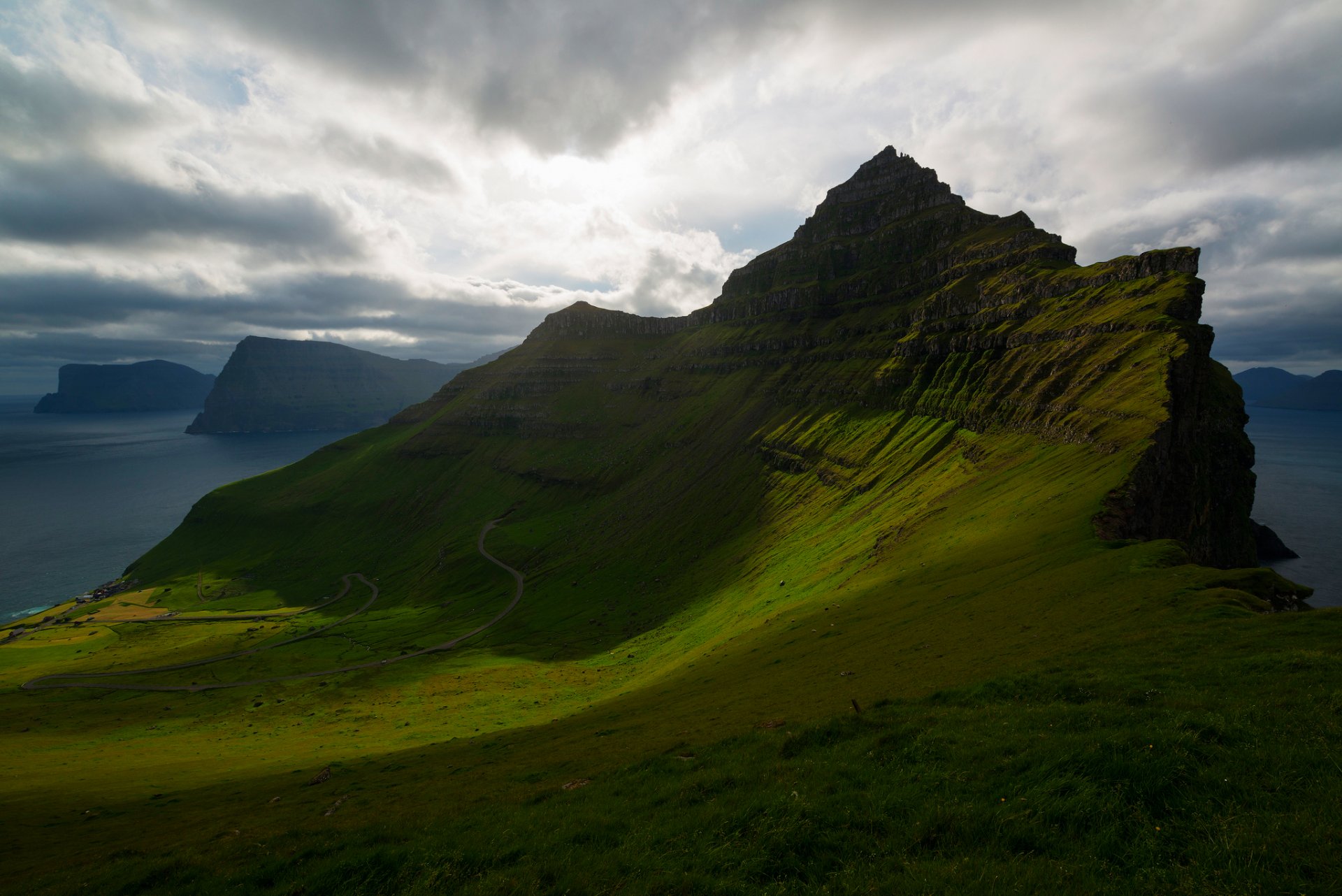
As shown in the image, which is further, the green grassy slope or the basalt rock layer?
the basalt rock layer

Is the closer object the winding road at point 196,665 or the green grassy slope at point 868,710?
the green grassy slope at point 868,710

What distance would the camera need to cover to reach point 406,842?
23.6 metres

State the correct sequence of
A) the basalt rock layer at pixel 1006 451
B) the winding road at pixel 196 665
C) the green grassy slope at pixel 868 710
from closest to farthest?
1. the green grassy slope at pixel 868 710
2. the basalt rock layer at pixel 1006 451
3. the winding road at pixel 196 665

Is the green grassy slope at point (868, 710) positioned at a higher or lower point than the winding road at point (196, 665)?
higher

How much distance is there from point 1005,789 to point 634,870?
12.4m

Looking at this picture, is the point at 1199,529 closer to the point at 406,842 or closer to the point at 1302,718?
the point at 1302,718

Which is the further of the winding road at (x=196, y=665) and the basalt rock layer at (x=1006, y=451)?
the winding road at (x=196, y=665)

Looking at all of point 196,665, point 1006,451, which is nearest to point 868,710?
point 1006,451

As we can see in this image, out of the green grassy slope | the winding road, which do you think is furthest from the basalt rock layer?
the winding road

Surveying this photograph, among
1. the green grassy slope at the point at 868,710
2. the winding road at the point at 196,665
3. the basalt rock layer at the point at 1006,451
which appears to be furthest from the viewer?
the winding road at the point at 196,665

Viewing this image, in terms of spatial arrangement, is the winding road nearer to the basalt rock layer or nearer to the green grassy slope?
the green grassy slope

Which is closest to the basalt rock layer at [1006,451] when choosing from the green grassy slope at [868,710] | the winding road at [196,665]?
the green grassy slope at [868,710]

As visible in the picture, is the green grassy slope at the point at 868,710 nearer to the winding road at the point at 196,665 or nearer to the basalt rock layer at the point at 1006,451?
the basalt rock layer at the point at 1006,451

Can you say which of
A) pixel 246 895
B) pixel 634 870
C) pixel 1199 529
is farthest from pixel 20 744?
pixel 1199 529
